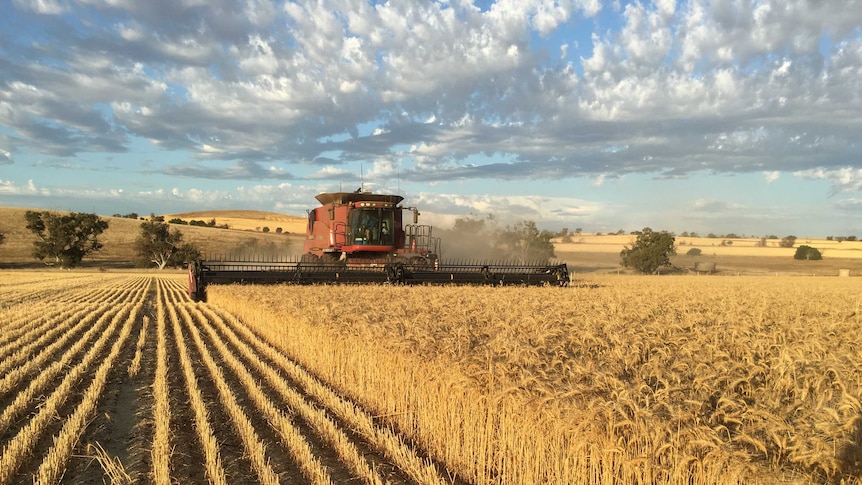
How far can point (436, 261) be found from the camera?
19.7m

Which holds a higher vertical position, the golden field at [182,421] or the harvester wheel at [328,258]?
the harvester wheel at [328,258]

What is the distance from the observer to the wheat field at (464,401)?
11.0 ft

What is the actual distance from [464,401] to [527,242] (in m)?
47.4

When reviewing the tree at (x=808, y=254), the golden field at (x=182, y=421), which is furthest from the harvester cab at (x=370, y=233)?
the tree at (x=808, y=254)

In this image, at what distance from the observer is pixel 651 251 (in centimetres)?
4791

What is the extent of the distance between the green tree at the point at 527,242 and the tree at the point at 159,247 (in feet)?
98.1

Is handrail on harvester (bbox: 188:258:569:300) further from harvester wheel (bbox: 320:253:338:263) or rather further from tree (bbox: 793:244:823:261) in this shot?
tree (bbox: 793:244:823:261)

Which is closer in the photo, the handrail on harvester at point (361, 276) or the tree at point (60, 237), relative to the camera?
the handrail on harvester at point (361, 276)

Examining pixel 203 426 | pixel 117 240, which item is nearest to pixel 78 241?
pixel 117 240

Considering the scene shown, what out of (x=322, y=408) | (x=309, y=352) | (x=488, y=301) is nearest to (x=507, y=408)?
(x=322, y=408)

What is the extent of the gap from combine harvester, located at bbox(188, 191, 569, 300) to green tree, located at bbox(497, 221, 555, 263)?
3073 centimetres

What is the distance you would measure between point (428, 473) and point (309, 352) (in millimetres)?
4850

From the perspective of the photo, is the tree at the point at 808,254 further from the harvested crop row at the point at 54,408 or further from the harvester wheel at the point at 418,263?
the harvested crop row at the point at 54,408

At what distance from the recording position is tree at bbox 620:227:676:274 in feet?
157
